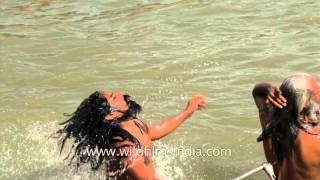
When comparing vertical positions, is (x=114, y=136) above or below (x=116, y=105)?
below

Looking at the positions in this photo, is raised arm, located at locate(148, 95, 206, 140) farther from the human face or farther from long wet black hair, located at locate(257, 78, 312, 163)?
long wet black hair, located at locate(257, 78, 312, 163)

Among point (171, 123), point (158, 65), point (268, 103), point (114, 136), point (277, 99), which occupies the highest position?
point (277, 99)

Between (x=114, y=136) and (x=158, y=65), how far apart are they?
5.34 m

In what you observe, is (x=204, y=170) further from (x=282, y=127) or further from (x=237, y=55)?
(x=237, y=55)

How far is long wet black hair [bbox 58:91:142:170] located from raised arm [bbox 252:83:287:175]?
920 millimetres

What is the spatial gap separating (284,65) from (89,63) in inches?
110

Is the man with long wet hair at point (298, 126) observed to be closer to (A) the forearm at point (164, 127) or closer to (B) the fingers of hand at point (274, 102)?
(B) the fingers of hand at point (274, 102)

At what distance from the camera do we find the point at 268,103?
4863 millimetres

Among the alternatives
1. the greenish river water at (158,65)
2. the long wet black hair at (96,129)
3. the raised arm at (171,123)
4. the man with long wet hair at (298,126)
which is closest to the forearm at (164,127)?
the raised arm at (171,123)

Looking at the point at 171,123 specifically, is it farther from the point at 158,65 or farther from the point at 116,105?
the point at 158,65

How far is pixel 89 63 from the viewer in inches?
412

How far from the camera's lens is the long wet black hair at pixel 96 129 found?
4.77 metres

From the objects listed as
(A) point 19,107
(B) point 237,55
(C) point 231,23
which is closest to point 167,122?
(A) point 19,107

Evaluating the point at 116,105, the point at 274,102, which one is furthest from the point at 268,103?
the point at 116,105
